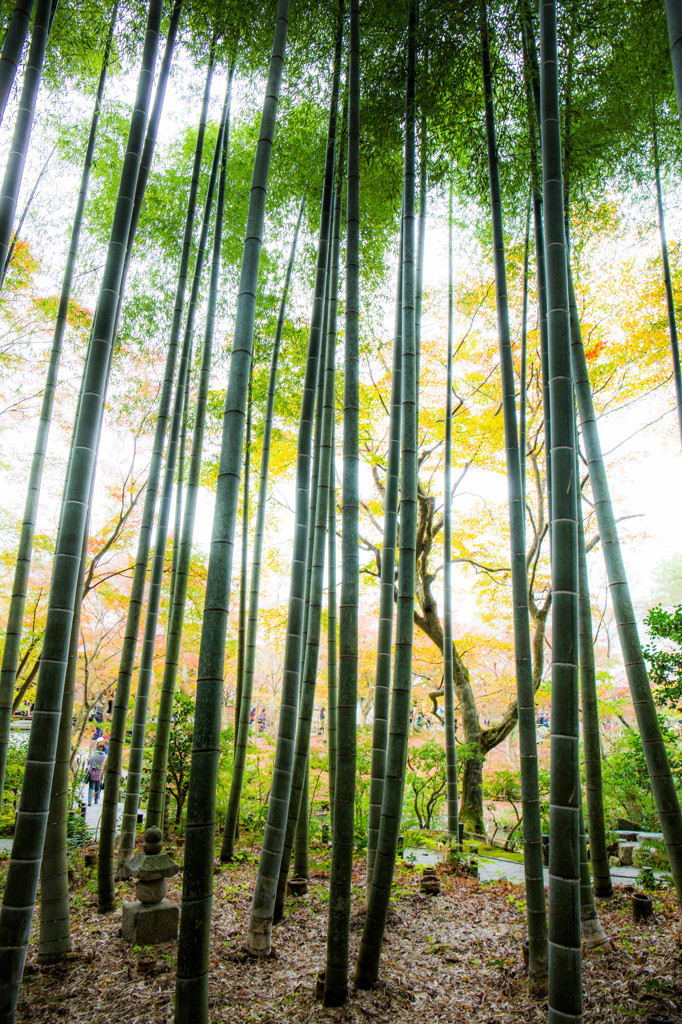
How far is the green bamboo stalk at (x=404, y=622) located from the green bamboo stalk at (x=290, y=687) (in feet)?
1.70

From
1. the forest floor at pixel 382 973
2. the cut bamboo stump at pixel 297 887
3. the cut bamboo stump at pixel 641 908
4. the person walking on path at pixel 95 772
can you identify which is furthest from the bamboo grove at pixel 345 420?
the person walking on path at pixel 95 772

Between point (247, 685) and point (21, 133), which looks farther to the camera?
point (247, 685)

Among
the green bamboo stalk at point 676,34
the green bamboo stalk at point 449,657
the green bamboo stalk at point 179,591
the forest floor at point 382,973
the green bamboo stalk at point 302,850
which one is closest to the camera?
the green bamboo stalk at point 676,34

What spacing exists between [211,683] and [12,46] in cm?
278

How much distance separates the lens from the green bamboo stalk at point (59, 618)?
1.82 meters

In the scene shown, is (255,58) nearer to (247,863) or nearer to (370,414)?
(370,414)

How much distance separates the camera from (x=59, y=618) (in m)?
2.01

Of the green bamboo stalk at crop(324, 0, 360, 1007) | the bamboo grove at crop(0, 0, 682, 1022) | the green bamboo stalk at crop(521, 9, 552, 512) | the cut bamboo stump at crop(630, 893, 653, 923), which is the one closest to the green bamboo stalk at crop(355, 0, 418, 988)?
the bamboo grove at crop(0, 0, 682, 1022)

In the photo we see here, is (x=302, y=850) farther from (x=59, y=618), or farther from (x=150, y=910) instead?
(x=59, y=618)

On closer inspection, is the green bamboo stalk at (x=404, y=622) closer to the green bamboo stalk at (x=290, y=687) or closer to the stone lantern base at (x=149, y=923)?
the green bamboo stalk at (x=290, y=687)

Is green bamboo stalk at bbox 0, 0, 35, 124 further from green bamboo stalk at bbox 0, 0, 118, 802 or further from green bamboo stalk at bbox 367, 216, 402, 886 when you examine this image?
green bamboo stalk at bbox 367, 216, 402, 886

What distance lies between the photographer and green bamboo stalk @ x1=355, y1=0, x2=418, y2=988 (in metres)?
2.47

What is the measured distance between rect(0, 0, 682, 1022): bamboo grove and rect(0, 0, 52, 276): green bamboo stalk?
0.4 inches

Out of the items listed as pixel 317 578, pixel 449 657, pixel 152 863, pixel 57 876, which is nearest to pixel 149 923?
pixel 152 863
